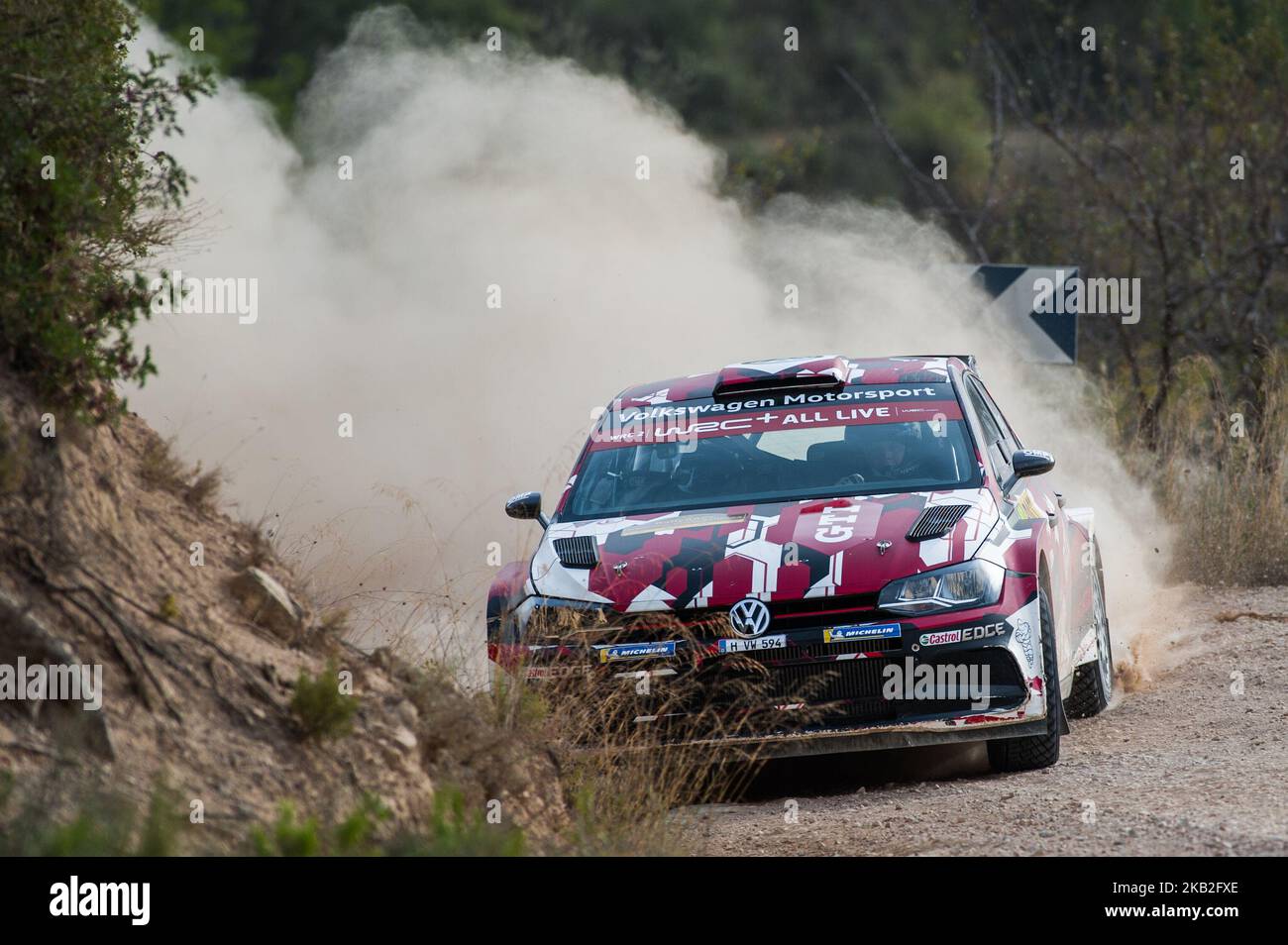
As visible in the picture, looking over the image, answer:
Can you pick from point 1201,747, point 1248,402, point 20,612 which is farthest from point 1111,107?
point 20,612

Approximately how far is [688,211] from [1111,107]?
571 cm

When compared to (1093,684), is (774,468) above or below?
above

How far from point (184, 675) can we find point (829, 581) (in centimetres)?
267

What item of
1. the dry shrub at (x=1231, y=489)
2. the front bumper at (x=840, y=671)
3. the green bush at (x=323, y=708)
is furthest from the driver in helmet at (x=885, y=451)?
the dry shrub at (x=1231, y=489)

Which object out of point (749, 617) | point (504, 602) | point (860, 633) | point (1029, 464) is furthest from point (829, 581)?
point (1029, 464)

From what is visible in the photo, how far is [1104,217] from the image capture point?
20062mm

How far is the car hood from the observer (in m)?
7.38

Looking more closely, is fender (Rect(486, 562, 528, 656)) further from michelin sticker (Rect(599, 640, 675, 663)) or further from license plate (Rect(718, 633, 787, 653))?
license plate (Rect(718, 633, 787, 653))

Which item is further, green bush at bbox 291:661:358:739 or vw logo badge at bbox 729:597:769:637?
vw logo badge at bbox 729:597:769:637

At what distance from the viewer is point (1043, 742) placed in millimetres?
7703

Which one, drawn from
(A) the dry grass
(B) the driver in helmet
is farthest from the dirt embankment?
(B) the driver in helmet

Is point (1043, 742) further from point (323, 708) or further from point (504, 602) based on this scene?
point (323, 708)
